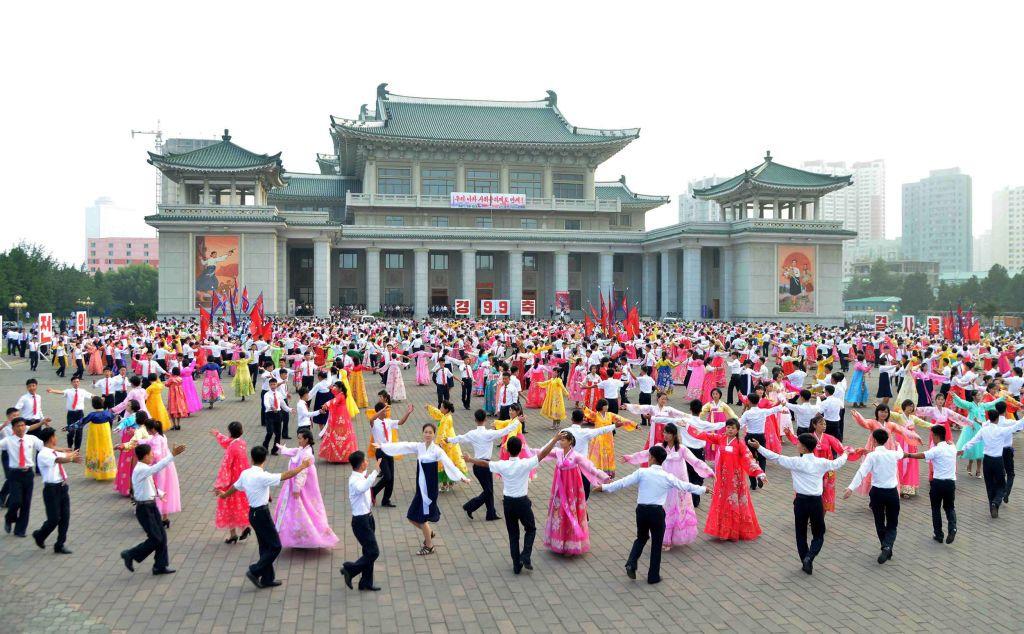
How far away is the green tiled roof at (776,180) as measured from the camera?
45.9 m

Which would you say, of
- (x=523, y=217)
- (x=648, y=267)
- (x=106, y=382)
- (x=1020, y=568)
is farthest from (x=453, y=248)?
(x=1020, y=568)

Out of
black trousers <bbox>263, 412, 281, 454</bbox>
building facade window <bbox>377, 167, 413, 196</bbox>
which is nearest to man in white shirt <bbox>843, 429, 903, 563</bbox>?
black trousers <bbox>263, 412, 281, 454</bbox>

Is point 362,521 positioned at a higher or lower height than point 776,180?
lower

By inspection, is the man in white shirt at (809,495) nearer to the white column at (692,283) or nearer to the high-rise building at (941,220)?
the white column at (692,283)

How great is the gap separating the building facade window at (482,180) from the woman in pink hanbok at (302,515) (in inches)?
1937

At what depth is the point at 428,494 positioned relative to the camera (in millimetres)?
7332

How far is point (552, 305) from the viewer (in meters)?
53.2

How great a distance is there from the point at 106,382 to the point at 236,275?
2851 centimetres

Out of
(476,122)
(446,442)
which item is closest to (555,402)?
(446,442)

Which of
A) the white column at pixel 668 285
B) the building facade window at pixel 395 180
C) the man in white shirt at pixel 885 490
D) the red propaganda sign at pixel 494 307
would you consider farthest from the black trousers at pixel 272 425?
the building facade window at pixel 395 180

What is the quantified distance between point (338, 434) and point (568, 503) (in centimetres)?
535

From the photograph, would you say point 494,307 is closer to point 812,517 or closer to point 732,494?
point 732,494

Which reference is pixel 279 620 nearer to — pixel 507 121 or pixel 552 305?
pixel 552 305

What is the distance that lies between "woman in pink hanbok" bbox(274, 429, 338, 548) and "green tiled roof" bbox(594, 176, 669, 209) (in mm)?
53607
